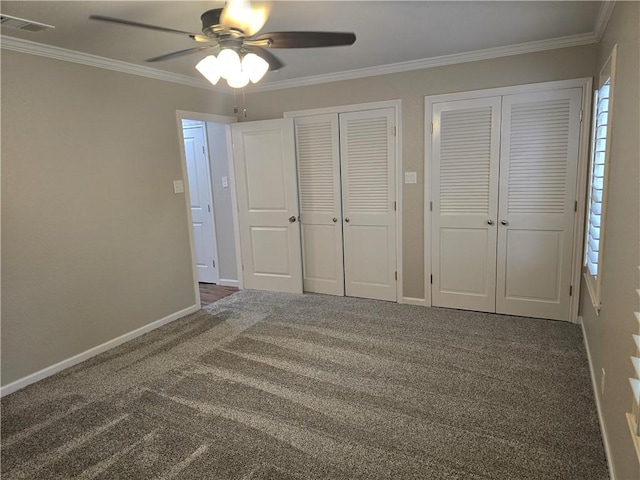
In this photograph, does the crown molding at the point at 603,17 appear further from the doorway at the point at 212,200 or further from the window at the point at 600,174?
the doorway at the point at 212,200

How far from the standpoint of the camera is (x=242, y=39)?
6.75 ft

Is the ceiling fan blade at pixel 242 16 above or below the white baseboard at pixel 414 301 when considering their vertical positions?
above

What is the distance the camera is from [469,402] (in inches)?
93.7

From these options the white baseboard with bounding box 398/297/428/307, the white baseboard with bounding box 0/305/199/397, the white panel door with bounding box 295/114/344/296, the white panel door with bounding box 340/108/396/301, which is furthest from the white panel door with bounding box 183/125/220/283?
the white baseboard with bounding box 398/297/428/307

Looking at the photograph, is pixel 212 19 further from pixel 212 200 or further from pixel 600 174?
pixel 212 200

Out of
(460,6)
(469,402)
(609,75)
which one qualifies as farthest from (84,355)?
(609,75)

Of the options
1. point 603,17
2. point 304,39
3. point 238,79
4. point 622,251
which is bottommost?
point 622,251

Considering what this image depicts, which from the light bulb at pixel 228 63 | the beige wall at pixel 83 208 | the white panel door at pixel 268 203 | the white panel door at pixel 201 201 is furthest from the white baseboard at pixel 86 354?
the light bulb at pixel 228 63

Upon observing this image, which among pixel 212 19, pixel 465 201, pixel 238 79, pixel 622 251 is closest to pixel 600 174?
pixel 622 251

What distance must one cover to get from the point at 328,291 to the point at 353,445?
100 inches

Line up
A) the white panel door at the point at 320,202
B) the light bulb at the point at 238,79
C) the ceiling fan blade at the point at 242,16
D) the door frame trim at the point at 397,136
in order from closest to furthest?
the ceiling fan blade at the point at 242,16 → the light bulb at the point at 238,79 → the door frame trim at the point at 397,136 → the white panel door at the point at 320,202

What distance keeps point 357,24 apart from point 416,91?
130cm

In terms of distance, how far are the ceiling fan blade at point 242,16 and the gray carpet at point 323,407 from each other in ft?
Result: 7.01

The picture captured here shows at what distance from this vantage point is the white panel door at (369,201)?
397 centimetres
